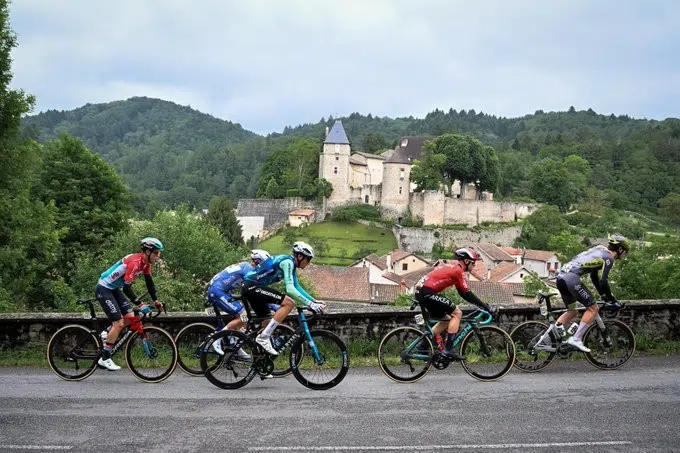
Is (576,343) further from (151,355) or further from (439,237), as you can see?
(439,237)

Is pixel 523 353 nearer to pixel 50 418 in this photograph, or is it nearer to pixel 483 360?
pixel 483 360

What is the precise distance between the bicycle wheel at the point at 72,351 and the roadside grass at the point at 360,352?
0.83 m

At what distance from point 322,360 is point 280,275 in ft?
4.14

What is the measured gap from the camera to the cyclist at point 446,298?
28.4 ft

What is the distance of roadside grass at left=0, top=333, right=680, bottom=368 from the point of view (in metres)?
9.94

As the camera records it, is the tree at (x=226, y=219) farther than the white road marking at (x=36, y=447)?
Yes

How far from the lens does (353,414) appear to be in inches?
283

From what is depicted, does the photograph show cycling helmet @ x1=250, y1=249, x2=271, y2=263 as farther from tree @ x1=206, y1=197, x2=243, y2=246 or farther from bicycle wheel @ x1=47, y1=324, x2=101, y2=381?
tree @ x1=206, y1=197, x2=243, y2=246

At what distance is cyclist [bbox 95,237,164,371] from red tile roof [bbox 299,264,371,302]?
121ft

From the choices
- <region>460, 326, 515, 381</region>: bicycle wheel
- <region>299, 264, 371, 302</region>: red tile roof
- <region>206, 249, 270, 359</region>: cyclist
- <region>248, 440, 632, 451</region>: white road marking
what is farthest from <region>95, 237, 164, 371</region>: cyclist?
<region>299, 264, 371, 302</region>: red tile roof

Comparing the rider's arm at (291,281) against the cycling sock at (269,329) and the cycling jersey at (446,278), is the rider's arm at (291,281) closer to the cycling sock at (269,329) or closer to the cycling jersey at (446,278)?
the cycling sock at (269,329)

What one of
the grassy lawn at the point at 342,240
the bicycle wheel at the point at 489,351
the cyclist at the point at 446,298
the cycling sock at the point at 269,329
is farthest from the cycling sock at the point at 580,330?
the grassy lawn at the point at 342,240

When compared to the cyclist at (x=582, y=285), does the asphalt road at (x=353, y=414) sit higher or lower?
lower

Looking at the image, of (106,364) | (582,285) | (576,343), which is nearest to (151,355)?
(106,364)
